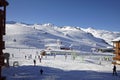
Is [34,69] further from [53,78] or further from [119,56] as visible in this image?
[119,56]

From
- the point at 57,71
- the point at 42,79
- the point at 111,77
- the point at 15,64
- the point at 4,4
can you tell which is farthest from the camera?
the point at 15,64

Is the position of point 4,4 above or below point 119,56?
above

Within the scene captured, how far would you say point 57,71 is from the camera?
60.9 meters

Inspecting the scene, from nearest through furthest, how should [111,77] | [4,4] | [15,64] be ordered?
[4,4] → [111,77] → [15,64]

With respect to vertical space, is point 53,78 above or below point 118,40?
below

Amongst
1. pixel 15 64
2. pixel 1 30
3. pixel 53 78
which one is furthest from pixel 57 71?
pixel 1 30

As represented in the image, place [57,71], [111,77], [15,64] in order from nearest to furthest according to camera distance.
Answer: [111,77]
[57,71]
[15,64]

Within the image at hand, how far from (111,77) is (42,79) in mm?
12805

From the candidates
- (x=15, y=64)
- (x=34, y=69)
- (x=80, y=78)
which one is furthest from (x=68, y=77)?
(x=15, y=64)

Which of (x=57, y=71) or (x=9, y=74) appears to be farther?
(x=57, y=71)

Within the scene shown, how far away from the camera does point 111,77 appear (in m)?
Result: 54.6

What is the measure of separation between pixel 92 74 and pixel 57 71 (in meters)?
7.56

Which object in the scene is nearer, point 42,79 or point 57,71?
point 42,79

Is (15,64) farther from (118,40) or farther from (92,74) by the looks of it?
(118,40)
